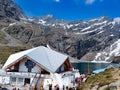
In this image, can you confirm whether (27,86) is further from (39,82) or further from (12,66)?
(12,66)

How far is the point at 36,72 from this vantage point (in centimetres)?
4766

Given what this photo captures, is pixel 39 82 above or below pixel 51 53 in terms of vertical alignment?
below

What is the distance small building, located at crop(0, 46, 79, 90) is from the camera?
44625 millimetres

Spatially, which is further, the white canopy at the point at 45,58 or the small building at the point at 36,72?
the white canopy at the point at 45,58

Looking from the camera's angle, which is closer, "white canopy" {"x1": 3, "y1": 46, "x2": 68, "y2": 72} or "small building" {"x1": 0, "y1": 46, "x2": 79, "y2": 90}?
"small building" {"x1": 0, "y1": 46, "x2": 79, "y2": 90}

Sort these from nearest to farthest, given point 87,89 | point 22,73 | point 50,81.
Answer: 1. point 87,89
2. point 50,81
3. point 22,73

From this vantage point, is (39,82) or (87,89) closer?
(87,89)

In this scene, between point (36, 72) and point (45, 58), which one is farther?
point (45, 58)

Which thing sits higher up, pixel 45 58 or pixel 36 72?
pixel 45 58

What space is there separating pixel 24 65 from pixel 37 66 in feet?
9.62

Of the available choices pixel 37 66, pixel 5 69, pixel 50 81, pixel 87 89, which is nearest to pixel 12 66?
pixel 5 69

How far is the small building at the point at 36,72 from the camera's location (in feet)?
146

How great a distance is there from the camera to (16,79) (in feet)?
155

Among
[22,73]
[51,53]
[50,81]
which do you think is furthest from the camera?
[51,53]
